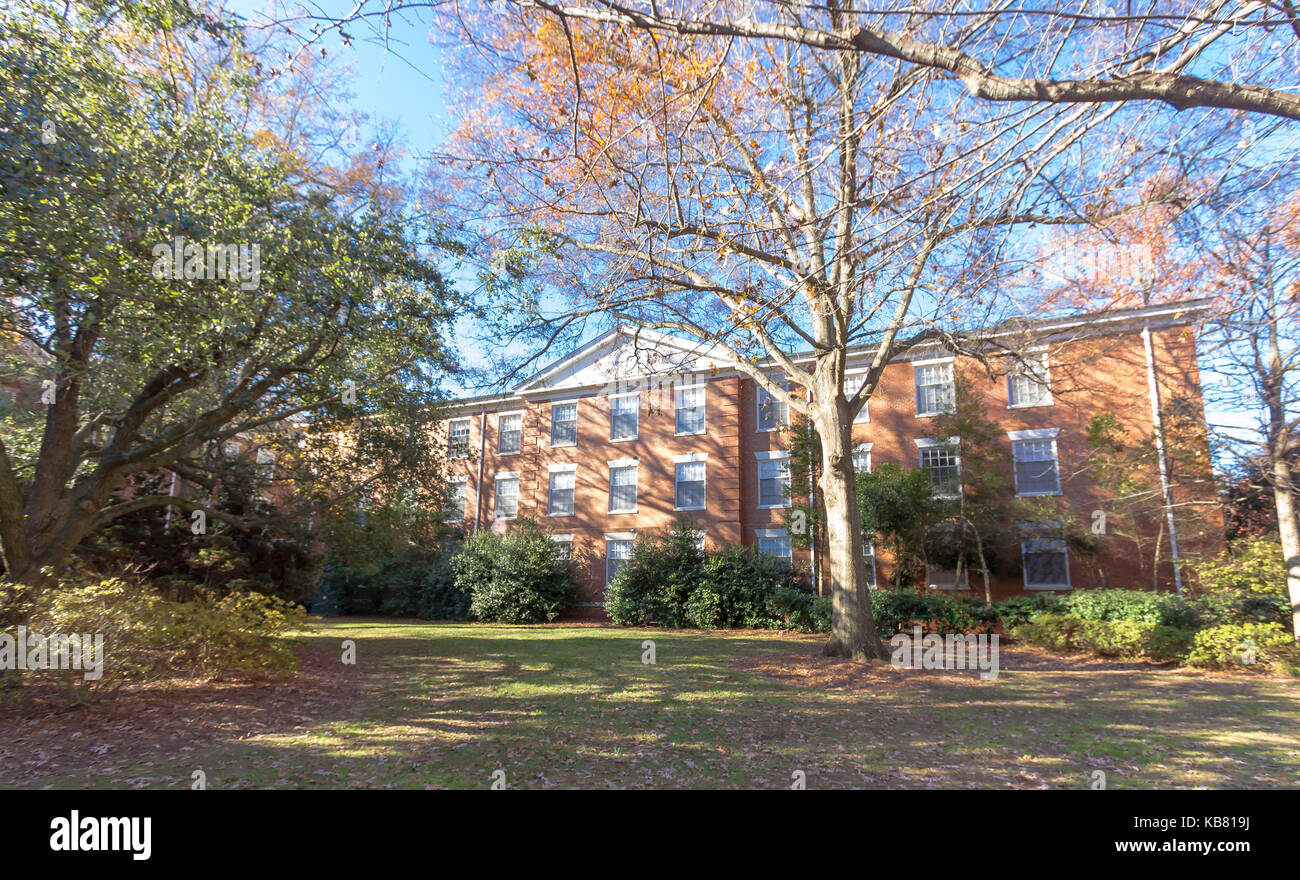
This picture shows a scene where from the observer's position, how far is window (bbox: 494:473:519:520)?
26.4 meters

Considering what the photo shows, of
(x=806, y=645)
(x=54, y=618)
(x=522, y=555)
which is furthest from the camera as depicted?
(x=522, y=555)

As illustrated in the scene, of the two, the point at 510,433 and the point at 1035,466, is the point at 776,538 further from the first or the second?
the point at 510,433

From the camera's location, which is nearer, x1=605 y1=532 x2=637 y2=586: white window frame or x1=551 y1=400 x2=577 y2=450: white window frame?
x1=605 y1=532 x2=637 y2=586: white window frame

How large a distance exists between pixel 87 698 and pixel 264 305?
5.32 metres

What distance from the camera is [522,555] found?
22.9m

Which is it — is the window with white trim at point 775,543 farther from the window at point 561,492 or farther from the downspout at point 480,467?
the downspout at point 480,467

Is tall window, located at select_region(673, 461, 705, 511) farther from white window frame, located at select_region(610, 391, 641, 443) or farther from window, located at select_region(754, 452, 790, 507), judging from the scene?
white window frame, located at select_region(610, 391, 641, 443)

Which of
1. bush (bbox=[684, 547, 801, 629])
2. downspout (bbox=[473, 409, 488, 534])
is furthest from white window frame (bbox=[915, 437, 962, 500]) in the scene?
downspout (bbox=[473, 409, 488, 534])

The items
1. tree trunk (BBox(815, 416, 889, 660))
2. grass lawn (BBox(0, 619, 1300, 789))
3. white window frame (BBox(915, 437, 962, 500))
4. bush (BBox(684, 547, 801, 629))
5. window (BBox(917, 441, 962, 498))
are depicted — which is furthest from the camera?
bush (BBox(684, 547, 801, 629))

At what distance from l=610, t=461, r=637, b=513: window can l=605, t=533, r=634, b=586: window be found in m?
1.07

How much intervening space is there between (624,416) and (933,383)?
11.3 m

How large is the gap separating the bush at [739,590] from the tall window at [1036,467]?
7.49m
